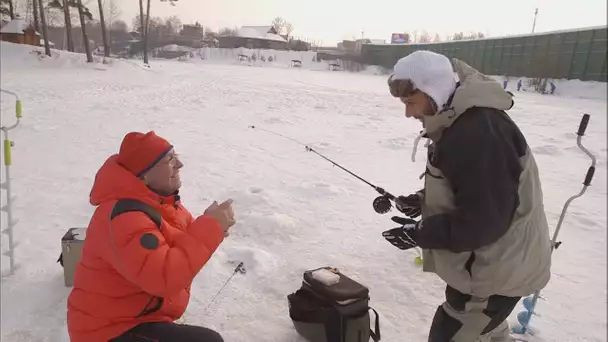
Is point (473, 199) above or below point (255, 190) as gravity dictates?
above

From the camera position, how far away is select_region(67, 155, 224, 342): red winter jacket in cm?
176

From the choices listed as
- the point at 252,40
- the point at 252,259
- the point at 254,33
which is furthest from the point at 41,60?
the point at 252,259

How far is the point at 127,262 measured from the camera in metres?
1.75

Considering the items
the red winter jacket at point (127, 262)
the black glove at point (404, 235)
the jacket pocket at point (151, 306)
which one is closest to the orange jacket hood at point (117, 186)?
the red winter jacket at point (127, 262)

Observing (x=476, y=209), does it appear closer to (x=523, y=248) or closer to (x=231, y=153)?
(x=523, y=248)

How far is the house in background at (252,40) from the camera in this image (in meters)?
23.1

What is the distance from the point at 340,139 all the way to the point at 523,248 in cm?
773

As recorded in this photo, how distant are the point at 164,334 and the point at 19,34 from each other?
3062 cm

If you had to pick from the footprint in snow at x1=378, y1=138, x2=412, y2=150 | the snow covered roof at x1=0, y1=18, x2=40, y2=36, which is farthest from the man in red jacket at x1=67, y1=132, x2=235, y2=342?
the snow covered roof at x1=0, y1=18, x2=40, y2=36

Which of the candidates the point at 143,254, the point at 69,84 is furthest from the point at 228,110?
the point at 143,254

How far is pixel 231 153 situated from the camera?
791 centimetres

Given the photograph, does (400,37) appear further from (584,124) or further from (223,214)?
(223,214)

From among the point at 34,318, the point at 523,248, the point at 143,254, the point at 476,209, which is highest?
the point at 476,209

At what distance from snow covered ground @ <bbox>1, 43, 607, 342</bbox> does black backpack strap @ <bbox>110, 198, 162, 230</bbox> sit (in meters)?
1.35
